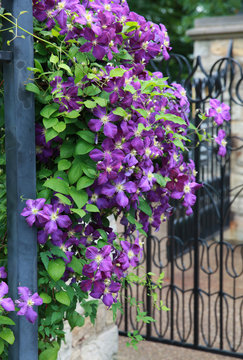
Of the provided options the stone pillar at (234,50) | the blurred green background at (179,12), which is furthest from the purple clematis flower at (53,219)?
the blurred green background at (179,12)

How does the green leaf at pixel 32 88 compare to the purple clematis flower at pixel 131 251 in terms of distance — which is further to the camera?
the purple clematis flower at pixel 131 251

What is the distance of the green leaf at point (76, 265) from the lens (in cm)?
162

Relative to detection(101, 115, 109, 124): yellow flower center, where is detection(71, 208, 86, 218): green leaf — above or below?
below

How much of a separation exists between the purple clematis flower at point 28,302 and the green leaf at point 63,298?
0.08 m

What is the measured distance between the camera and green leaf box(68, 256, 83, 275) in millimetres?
1621

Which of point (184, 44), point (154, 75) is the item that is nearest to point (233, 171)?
point (154, 75)

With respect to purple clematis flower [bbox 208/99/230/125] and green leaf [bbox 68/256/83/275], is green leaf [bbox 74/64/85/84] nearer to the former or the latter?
green leaf [bbox 68/256/83/275]

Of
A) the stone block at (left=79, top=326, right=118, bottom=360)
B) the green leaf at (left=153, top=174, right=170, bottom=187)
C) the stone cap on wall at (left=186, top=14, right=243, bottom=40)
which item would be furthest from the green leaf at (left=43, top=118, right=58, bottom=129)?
the stone cap on wall at (left=186, top=14, right=243, bottom=40)

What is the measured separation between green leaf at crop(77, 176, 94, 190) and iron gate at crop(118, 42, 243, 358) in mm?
776

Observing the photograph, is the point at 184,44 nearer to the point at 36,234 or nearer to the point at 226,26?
the point at 226,26

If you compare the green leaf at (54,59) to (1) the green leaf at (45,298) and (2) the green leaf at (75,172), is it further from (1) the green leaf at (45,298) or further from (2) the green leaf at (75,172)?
(1) the green leaf at (45,298)

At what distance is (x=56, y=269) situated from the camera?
1.58m

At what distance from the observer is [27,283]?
1.62 metres

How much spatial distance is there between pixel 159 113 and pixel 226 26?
197 inches
